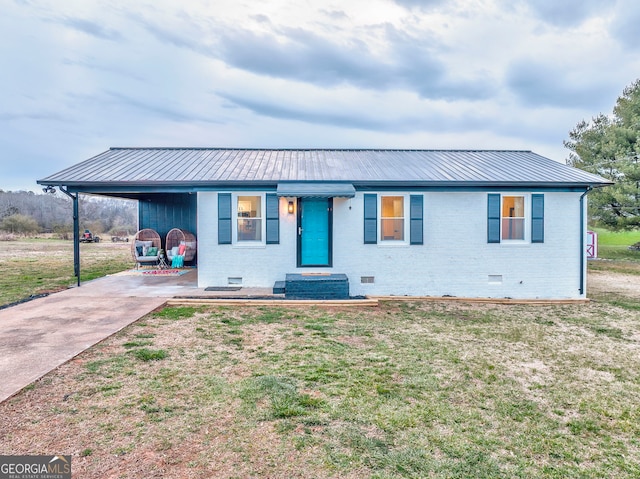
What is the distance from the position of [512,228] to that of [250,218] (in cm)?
679

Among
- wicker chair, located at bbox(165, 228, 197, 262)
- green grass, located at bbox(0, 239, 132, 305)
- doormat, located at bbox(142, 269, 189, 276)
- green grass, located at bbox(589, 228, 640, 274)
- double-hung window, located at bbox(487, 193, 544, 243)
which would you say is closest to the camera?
green grass, located at bbox(0, 239, 132, 305)

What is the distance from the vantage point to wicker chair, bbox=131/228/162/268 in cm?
Result: 1091

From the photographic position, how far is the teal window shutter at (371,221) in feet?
26.9

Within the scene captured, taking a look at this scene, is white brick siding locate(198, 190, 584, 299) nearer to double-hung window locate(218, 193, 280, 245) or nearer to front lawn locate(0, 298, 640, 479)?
double-hung window locate(218, 193, 280, 245)

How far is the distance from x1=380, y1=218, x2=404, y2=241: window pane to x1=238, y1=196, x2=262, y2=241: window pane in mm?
3157

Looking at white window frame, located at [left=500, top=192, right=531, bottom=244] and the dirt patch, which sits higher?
white window frame, located at [left=500, top=192, right=531, bottom=244]

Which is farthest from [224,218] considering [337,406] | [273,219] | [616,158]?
[616,158]

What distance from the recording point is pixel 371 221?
26.9 ft

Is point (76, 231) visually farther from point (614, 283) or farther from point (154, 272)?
point (614, 283)

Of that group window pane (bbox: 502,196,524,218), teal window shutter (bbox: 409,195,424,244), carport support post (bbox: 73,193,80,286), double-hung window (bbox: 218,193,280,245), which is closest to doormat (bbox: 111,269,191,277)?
carport support post (bbox: 73,193,80,286)

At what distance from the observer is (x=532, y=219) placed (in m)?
8.33

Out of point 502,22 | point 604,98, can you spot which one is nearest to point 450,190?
point 502,22

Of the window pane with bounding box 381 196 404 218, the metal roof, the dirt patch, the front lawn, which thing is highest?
the metal roof

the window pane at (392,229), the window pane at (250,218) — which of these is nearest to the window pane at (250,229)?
the window pane at (250,218)
